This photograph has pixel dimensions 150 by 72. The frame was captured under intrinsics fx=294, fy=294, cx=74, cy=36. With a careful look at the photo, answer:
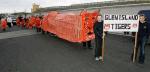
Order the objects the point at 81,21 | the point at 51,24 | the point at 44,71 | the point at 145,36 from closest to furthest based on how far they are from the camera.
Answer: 1. the point at 44,71
2. the point at 145,36
3. the point at 81,21
4. the point at 51,24

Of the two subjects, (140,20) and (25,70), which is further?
(140,20)

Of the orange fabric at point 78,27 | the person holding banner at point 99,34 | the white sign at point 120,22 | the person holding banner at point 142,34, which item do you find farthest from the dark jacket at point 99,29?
the orange fabric at point 78,27

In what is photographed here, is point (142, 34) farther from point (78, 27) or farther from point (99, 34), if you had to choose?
point (78, 27)

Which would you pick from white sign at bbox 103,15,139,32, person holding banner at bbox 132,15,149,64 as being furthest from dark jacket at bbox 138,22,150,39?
white sign at bbox 103,15,139,32

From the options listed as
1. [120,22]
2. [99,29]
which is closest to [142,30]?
[120,22]

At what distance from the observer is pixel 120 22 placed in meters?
11.9

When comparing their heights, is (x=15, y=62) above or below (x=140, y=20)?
below

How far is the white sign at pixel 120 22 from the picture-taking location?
466 inches

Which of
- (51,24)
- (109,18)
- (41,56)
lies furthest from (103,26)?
(51,24)

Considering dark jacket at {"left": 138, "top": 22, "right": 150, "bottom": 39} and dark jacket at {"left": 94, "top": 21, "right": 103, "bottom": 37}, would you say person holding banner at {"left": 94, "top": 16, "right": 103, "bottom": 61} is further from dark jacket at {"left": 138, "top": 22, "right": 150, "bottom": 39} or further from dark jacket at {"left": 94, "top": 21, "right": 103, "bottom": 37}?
dark jacket at {"left": 138, "top": 22, "right": 150, "bottom": 39}

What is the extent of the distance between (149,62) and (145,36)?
3.48ft

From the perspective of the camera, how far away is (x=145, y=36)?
11.2 m

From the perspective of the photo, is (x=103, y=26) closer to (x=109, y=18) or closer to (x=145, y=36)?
(x=109, y=18)

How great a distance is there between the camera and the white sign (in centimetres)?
1184
